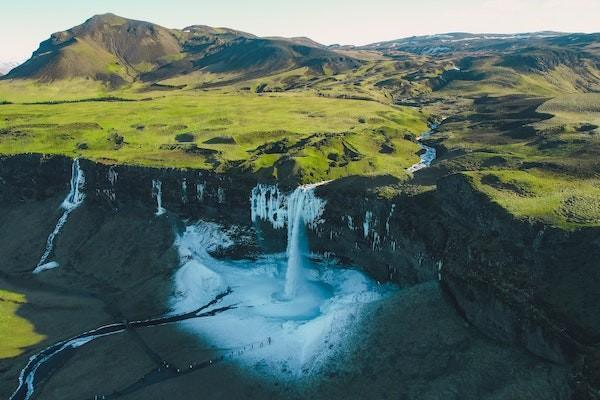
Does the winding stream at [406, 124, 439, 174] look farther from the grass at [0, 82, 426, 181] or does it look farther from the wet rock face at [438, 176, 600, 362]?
the wet rock face at [438, 176, 600, 362]

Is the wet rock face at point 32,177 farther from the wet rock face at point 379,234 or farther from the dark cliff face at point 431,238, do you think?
the wet rock face at point 379,234

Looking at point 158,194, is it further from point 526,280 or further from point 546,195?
point 526,280

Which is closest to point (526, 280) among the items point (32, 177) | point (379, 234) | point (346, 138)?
point (379, 234)

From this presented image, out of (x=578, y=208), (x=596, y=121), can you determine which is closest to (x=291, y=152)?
(x=578, y=208)

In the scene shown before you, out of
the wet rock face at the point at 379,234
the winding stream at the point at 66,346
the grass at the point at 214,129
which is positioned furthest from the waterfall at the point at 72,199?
the wet rock face at the point at 379,234

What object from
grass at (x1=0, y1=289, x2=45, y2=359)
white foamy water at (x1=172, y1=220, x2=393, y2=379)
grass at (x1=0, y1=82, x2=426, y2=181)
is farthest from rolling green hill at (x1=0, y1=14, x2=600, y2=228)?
grass at (x1=0, y1=289, x2=45, y2=359)

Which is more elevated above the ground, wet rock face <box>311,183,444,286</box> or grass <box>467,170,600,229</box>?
grass <box>467,170,600,229</box>

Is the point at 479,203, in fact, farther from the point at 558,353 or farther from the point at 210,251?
the point at 210,251
